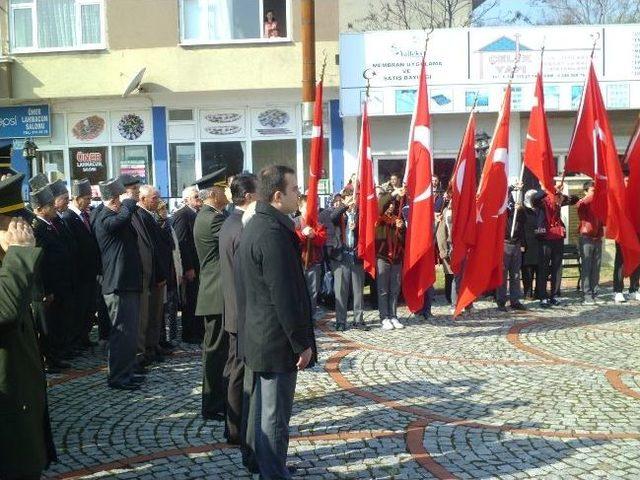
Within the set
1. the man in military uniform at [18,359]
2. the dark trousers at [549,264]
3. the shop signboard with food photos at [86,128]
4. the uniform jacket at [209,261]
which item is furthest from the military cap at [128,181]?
the shop signboard with food photos at [86,128]

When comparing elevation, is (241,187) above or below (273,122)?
below

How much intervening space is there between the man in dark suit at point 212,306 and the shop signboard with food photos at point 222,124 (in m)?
14.1

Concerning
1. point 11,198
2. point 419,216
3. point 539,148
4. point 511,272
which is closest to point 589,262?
point 511,272

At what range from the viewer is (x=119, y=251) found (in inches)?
292

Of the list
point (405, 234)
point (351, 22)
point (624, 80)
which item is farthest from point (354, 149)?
point (405, 234)

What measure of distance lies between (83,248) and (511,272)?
257 inches

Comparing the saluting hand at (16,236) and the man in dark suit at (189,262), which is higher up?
the saluting hand at (16,236)

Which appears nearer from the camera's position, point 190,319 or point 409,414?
point 409,414

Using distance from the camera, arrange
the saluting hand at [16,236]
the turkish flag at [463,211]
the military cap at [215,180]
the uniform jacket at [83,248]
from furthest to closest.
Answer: the turkish flag at [463,211] < the uniform jacket at [83,248] < the military cap at [215,180] < the saluting hand at [16,236]

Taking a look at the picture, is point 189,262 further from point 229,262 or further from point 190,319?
point 229,262

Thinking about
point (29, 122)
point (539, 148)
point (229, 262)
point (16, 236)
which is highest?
point (29, 122)

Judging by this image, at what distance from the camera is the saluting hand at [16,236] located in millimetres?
3691

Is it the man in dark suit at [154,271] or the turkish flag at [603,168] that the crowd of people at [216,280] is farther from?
the turkish flag at [603,168]

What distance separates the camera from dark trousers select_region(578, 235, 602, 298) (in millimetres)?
12561
